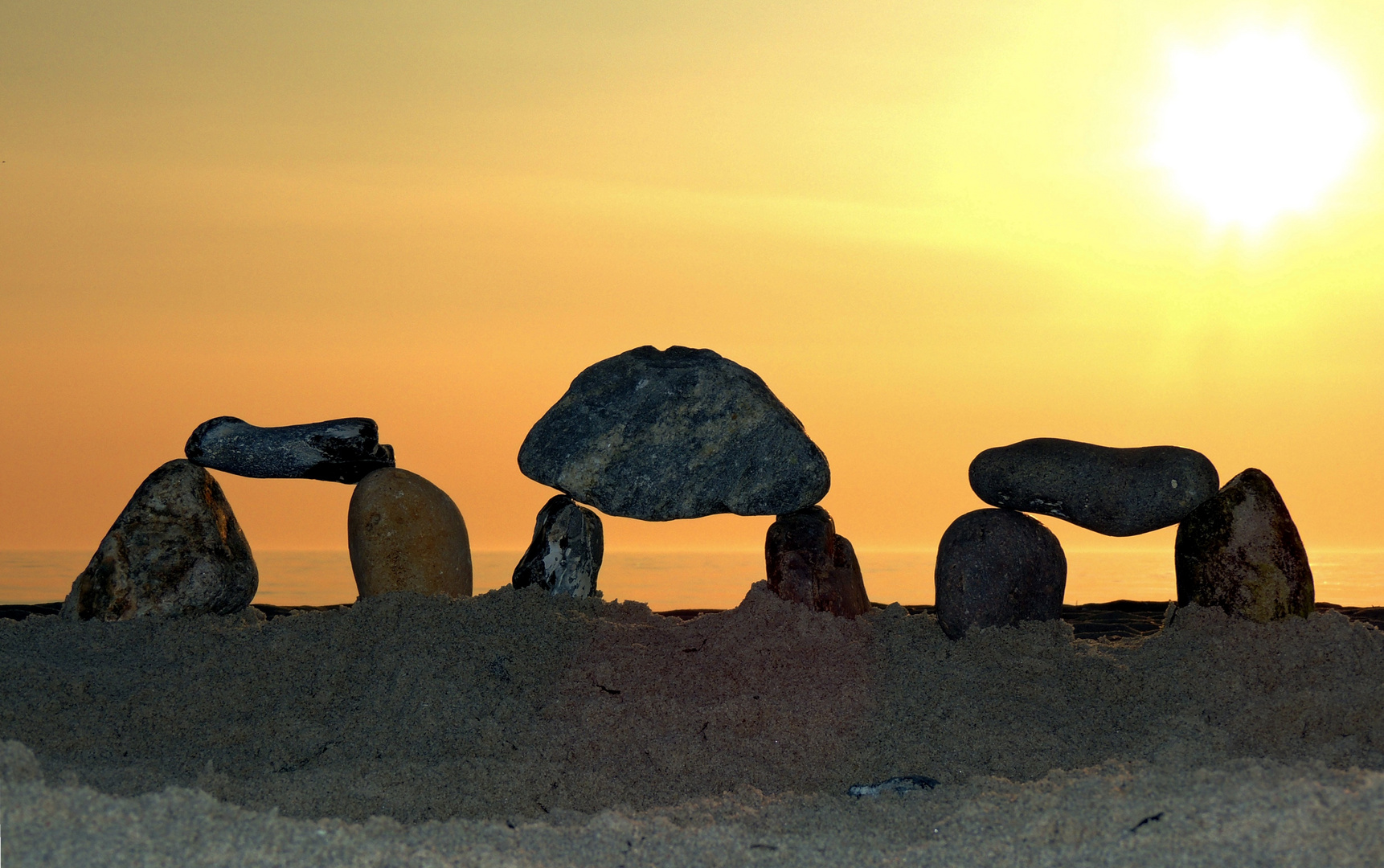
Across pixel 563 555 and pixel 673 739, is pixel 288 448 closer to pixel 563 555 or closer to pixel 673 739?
pixel 563 555

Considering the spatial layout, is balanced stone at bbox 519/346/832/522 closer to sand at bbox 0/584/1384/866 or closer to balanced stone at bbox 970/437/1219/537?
sand at bbox 0/584/1384/866

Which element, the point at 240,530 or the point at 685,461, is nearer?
the point at 685,461

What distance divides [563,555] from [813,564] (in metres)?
1.68

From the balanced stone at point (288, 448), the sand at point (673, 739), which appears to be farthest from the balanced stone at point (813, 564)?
the balanced stone at point (288, 448)

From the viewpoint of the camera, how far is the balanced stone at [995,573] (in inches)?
284

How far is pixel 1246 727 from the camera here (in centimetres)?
543

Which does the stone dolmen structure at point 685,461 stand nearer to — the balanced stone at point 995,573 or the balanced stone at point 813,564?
the balanced stone at point 813,564

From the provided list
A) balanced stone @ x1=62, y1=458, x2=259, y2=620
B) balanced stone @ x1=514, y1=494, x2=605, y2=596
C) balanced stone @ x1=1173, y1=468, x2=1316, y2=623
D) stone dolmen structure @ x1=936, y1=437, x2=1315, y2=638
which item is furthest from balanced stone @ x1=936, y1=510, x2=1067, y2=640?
balanced stone @ x1=62, y1=458, x2=259, y2=620

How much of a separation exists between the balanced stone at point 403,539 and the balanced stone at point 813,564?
221 centimetres

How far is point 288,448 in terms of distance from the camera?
8.00 metres

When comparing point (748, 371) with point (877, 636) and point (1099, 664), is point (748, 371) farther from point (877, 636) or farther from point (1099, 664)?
point (1099, 664)

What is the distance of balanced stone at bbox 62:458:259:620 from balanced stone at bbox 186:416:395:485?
0.77ft

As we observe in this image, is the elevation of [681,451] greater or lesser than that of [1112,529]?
greater

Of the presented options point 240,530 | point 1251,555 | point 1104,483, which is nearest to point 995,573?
point 1104,483
